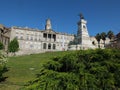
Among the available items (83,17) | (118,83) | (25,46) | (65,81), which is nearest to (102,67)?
(118,83)

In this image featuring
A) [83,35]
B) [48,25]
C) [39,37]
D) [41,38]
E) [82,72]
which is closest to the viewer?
[82,72]

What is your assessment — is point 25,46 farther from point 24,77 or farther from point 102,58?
point 102,58

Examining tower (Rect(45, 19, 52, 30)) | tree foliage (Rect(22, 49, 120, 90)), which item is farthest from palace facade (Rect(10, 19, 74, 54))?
tree foliage (Rect(22, 49, 120, 90))

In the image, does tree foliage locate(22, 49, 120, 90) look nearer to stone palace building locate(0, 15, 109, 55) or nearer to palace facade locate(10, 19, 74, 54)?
stone palace building locate(0, 15, 109, 55)

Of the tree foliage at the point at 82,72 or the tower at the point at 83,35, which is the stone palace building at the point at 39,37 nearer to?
the tower at the point at 83,35

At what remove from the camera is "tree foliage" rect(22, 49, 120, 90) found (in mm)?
18328

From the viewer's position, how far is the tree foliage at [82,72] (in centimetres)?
1833

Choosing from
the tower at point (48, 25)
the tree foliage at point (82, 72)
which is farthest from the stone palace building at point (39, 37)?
the tree foliage at point (82, 72)

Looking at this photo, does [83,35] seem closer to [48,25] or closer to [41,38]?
[41,38]

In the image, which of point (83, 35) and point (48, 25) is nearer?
point (83, 35)

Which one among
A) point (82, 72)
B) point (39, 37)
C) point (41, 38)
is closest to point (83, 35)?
point (41, 38)

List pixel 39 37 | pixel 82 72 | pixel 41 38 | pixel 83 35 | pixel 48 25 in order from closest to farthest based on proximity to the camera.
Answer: pixel 82 72, pixel 83 35, pixel 39 37, pixel 41 38, pixel 48 25

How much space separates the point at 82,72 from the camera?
18.9 m

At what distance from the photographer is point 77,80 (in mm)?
18281
